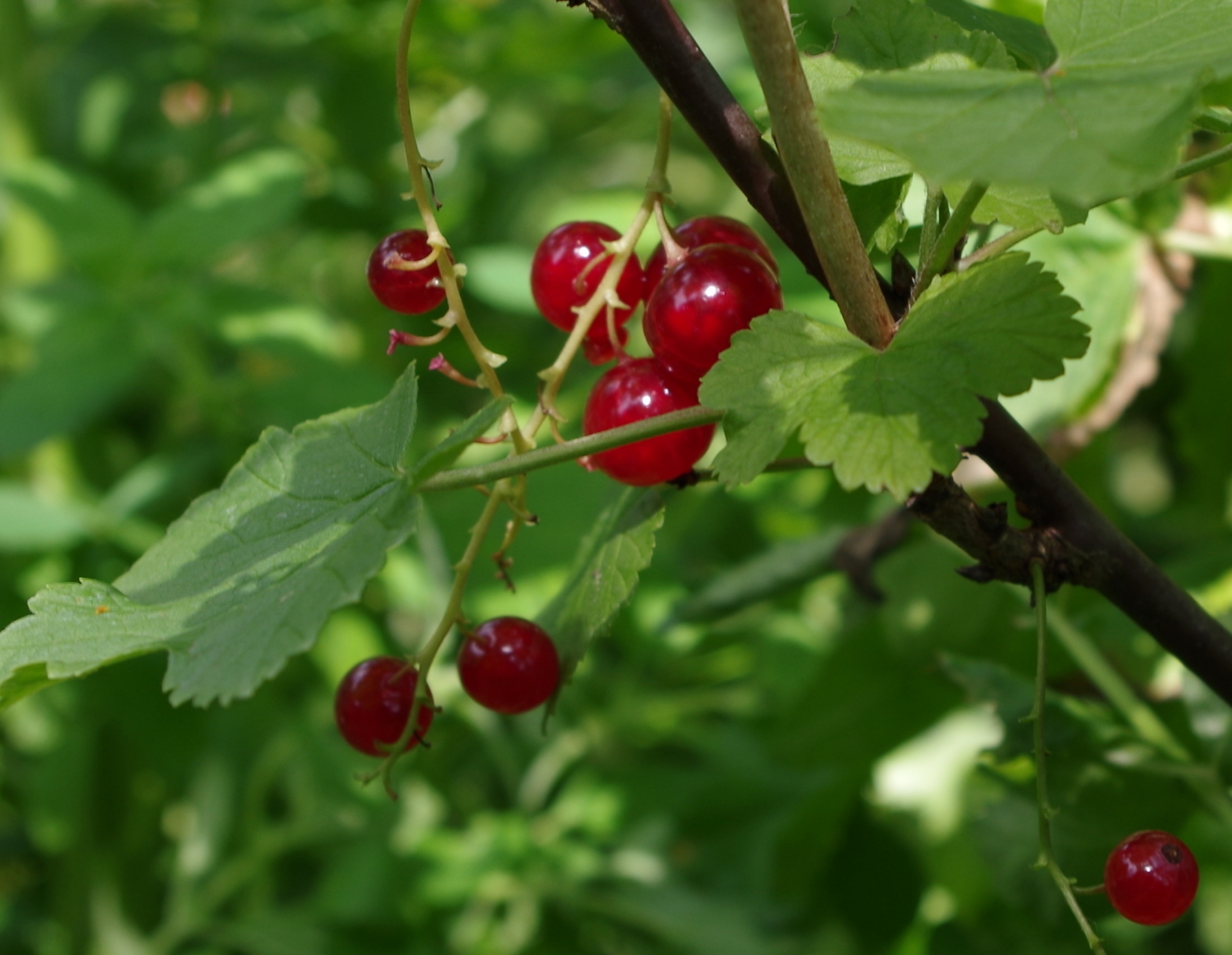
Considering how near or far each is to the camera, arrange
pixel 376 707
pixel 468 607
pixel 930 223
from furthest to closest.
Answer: pixel 468 607, pixel 376 707, pixel 930 223

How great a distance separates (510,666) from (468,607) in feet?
1.69

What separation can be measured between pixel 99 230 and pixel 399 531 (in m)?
0.86

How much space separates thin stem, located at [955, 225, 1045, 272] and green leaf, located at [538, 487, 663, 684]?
15 cm

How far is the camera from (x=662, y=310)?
500 mm

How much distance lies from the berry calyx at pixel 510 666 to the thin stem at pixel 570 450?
0.13 meters

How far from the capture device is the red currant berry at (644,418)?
51 cm

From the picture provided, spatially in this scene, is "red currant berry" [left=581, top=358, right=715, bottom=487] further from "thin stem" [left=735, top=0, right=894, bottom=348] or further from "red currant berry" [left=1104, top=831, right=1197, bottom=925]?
"red currant berry" [left=1104, top=831, right=1197, bottom=925]

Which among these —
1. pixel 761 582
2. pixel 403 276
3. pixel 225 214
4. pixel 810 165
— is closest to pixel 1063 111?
pixel 810 165

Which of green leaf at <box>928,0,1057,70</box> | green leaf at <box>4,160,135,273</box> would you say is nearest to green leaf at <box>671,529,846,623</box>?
green leaf at <box>928,0,1057,70</box>

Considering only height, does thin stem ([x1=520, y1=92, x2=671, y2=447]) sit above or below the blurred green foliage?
above

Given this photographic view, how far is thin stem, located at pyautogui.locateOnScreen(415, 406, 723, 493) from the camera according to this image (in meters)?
0.44

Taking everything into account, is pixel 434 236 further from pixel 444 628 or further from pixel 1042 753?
pixel 1042 753

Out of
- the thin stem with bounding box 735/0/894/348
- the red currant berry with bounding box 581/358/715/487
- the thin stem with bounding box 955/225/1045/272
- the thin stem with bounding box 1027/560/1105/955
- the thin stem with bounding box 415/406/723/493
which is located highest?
the thin stem with bounding box 735/0/894/348

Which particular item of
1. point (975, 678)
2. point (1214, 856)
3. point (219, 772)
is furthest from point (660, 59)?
point (219, 772)
